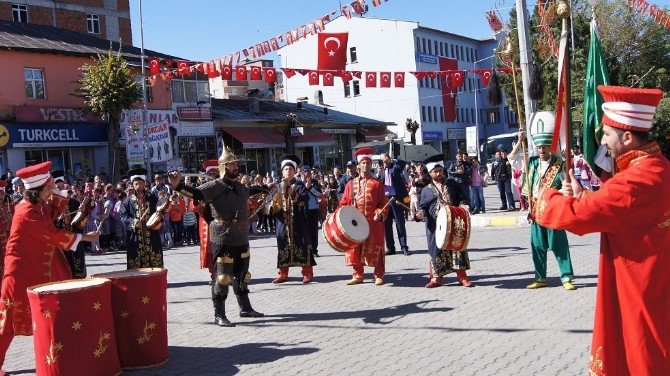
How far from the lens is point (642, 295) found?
4141 millimetres

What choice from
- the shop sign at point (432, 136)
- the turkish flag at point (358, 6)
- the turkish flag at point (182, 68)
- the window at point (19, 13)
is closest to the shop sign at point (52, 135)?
the turkish flag at point (182, 68)

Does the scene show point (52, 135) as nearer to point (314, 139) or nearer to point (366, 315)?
point (314, 139)

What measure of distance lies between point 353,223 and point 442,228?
1427 millimetres

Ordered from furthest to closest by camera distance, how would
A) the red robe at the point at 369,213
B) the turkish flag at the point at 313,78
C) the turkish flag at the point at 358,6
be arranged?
the turkish flag at the point at 313,78, the turkish flag at the point at 358,6, the red robe at the point at 369,213

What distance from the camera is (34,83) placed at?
3017cm

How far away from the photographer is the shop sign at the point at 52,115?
2880cm

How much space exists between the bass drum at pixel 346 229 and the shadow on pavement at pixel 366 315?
1627 mm

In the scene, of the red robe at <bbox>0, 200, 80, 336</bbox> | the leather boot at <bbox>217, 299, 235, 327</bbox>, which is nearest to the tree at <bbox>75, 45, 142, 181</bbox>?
the leather boot at <bbox>217, 299, 235, 327</bbox>

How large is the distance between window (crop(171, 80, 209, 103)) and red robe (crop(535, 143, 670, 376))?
32920 millimetres

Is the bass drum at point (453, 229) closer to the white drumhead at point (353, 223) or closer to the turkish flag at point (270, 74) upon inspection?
the white drumhead at point (353, 223)

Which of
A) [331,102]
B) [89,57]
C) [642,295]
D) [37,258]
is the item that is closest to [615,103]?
[642,295]

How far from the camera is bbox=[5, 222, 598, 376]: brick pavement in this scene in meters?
6.56

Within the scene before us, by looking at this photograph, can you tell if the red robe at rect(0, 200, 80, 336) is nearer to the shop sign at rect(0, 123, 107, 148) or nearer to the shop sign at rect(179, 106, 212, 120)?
the shop sign at rect(0, 123, 107, 148)

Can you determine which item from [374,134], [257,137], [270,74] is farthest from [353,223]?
[374,134]
